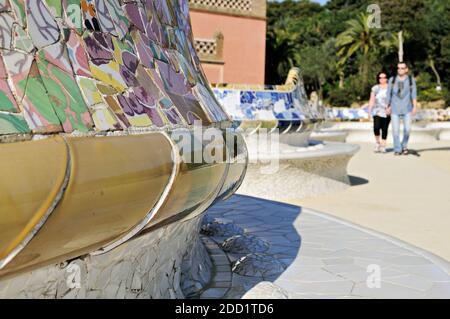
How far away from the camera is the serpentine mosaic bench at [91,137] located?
2.95 feet

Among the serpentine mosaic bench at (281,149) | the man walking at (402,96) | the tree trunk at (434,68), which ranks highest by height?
the tree trunk at (434,68)

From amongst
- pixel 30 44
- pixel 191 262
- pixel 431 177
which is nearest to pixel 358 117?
pixel 431 177

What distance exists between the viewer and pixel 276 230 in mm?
3695

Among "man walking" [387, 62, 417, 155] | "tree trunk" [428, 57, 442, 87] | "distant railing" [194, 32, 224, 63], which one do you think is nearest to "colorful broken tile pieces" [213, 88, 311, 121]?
"man walking" [387, 62, 417, 155]

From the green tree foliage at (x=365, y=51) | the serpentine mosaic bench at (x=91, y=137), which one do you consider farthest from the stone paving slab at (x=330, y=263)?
the green tree foliage at (x=365, y=51)

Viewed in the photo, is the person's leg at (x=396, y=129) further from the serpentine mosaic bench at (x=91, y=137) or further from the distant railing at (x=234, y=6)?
the distant railing at (x=234, y=6)

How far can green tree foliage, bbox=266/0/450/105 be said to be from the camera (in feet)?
108

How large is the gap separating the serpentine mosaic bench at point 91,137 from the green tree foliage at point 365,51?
30487 mm

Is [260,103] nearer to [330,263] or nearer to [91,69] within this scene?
[330,263]

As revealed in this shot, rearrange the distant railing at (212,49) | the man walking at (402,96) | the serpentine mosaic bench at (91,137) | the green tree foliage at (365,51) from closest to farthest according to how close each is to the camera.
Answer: the serpentine mosaic bench at (91,137)
the man walking at (402,96)
the distant railing at (212,49)
the green tree foliage at (365,51)

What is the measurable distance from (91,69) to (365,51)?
38.3 m

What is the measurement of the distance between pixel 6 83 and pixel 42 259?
33cm
